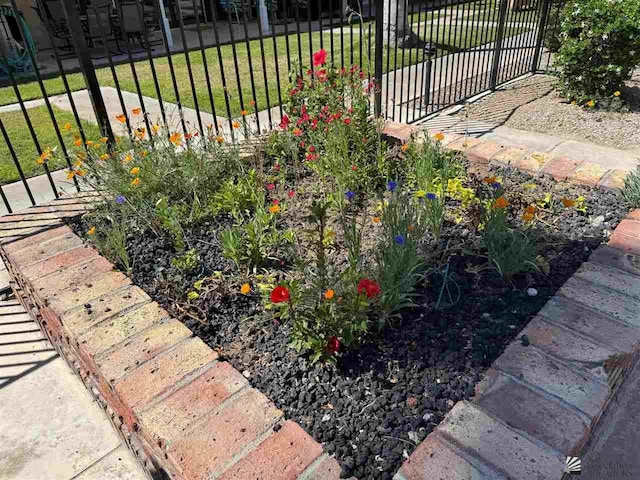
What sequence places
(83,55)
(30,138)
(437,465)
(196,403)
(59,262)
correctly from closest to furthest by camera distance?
1. (437,465)
2. (196,403)
3. (59,262)
4. (83,55)
5. (30,138)

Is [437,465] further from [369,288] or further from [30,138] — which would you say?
[30,138]

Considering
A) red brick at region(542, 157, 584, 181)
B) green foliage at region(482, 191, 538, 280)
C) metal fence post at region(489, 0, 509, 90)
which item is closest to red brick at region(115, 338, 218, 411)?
green foliage at region(482, 191, 538, 280)

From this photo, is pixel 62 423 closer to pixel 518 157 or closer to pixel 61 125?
pixel 518 157

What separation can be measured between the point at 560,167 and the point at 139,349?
254 centimetres

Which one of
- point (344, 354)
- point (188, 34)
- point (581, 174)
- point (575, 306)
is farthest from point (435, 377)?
point (188, 34)

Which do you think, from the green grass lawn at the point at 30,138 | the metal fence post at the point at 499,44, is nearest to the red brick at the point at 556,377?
the green grass lawn at the point at 30,138

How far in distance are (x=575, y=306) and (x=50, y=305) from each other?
6.82 feet

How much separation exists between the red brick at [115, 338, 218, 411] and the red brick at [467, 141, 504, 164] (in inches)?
84.1

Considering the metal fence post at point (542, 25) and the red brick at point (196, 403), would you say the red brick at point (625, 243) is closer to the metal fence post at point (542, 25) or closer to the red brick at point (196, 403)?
the red brick at point (196, 403)

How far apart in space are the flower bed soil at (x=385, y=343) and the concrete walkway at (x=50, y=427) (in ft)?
1.92

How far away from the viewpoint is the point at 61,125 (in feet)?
17.3

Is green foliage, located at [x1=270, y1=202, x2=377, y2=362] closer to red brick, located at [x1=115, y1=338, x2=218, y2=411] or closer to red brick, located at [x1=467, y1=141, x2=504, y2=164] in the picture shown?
red brick, located at [x1=115, y1=338, x2=218, y2=411]

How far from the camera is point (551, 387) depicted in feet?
4.91

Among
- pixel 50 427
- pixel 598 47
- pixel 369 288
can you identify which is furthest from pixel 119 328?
Result: pixel 598 47
